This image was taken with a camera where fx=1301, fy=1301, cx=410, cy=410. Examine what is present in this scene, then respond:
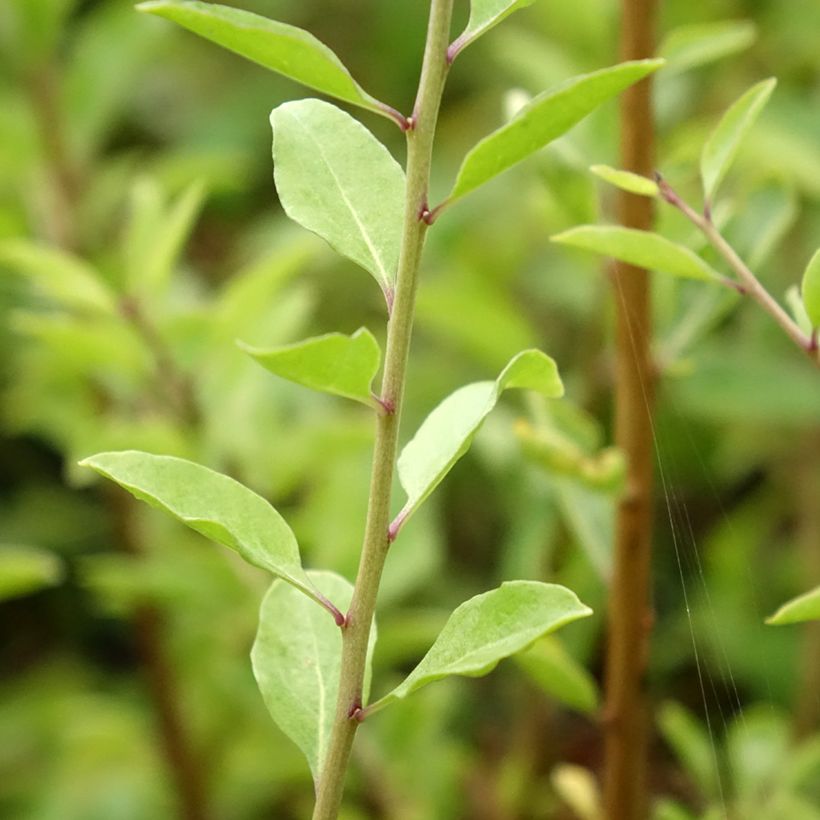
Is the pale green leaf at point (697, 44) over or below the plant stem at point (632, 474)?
over

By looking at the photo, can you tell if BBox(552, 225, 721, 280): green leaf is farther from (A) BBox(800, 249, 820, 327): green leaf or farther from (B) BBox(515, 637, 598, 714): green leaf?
(B) BBox(515, 637, 598, 714): green leaf

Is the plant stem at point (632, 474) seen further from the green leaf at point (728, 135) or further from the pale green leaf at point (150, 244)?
the pale green leaf at point (150, 244)

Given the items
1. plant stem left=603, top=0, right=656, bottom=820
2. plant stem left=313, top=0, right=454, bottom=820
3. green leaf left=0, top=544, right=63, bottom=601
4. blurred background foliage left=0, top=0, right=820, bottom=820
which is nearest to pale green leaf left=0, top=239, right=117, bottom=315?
blurred background foliage left=0, top=0, right=820, bottom=820

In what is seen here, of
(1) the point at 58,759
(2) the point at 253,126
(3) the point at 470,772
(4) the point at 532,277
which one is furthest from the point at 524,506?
(2) the point at 253,126

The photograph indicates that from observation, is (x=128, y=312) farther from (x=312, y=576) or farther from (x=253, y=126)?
(x=253, y=126)

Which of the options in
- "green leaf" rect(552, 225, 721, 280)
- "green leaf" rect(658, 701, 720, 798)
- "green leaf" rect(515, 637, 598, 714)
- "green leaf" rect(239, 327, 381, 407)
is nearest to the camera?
"green leaf" rect(239, 327, 381, 407)

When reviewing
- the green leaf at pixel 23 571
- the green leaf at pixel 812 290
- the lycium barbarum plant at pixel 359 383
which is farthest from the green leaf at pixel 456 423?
the green leaf at pixel 23 571
